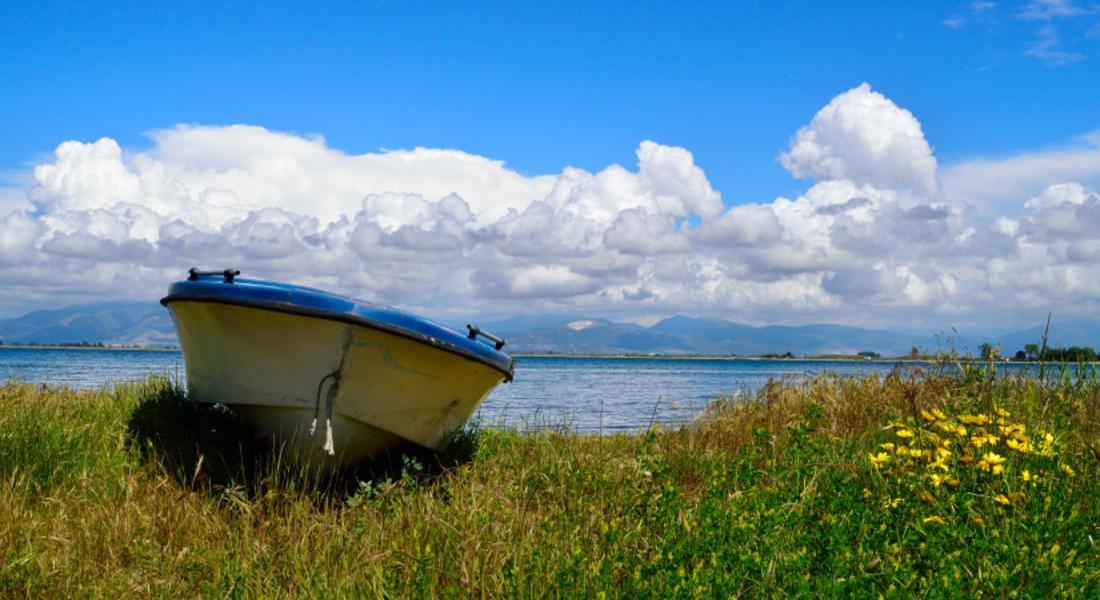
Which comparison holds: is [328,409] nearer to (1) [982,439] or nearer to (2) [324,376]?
(2) [324,376]

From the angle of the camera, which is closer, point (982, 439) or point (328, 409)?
point (982, 439)

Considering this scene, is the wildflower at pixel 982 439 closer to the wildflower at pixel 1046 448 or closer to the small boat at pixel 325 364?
the wildflower at pixel 1046 448

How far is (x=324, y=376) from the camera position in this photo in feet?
21.2

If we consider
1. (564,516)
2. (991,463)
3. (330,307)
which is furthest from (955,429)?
(330,307)

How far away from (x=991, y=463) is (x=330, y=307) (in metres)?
4.44

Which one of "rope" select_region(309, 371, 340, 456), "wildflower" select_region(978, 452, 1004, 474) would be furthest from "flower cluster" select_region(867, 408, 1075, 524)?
"rope" select_region(309, 371, 340, 456)

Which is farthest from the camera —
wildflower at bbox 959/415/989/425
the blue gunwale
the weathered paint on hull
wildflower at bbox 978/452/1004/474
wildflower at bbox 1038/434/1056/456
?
the weathered paint on hull

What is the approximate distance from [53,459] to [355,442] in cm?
230

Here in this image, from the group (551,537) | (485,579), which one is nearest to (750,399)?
(551,537)

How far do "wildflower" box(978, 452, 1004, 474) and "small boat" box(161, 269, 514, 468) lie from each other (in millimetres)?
3596

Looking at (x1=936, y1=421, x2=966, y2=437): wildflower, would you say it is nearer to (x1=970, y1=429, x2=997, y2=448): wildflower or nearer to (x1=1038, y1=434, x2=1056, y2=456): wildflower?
(x1=970, y1=429, x2=997, y2=448): wildflower

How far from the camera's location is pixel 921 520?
15.3 ft

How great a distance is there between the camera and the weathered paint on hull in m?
6.39

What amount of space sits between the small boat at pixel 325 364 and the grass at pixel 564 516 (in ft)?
1.54
